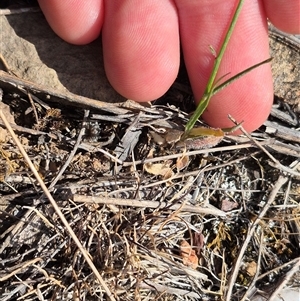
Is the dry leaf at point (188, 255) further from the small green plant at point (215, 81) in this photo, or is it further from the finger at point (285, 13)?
the finger at point (285, 13)

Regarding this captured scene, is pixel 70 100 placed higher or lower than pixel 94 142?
higher

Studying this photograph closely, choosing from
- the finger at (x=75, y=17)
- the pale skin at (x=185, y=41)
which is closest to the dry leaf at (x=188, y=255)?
the pale skin at (x=185, y=41)

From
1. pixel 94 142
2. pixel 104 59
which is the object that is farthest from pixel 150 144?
pixel 104 59

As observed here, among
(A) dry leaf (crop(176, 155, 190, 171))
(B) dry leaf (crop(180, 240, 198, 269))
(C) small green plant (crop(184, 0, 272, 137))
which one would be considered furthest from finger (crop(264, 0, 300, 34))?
(B) dry leaf (crop(180, 240, 198, 269))

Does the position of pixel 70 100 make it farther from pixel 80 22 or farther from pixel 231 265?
pixel 231 265

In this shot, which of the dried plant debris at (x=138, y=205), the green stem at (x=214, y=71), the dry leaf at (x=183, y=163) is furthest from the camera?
the dry leaf at (x=183, y=163)

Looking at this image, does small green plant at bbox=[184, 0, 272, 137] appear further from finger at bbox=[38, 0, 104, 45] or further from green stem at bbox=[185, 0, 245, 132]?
finger at bbox=[38, 0, 104, 45]
